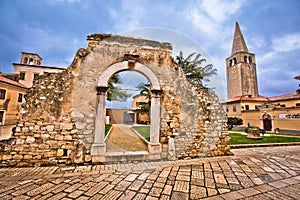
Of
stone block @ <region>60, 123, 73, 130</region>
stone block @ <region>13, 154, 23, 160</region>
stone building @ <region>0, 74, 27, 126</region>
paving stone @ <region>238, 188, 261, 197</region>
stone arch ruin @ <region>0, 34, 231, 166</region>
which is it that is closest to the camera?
paving stone @ <region>238, 188, 261, 197</region>

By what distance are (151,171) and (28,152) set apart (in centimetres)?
351

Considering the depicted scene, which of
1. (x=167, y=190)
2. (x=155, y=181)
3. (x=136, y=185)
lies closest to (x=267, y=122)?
(x=155, y=181)

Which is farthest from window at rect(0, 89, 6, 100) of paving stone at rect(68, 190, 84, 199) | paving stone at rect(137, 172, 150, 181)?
paving stone at rect(137, 172, 150, 181)

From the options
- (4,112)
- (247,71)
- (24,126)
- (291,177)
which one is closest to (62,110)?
(24,126)

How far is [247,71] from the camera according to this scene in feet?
124

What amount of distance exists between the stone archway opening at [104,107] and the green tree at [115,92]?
6.68 m

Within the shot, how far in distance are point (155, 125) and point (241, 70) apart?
41885 mm

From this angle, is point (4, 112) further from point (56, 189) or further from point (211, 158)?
point (211, 158)

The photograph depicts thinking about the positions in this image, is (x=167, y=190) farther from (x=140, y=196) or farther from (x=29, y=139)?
(x=29, y=139)

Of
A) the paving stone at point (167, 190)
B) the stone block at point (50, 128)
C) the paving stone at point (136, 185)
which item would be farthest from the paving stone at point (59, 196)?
the stone block at point (50, 128)

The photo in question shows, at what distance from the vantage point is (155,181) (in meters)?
3.29

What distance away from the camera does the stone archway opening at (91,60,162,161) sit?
4.39 m

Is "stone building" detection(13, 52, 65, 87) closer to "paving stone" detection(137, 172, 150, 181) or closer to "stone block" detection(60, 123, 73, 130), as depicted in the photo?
"stone block" detection(60, 123, 73, 130)

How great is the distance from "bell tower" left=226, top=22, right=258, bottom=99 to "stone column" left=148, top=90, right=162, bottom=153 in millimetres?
39565
